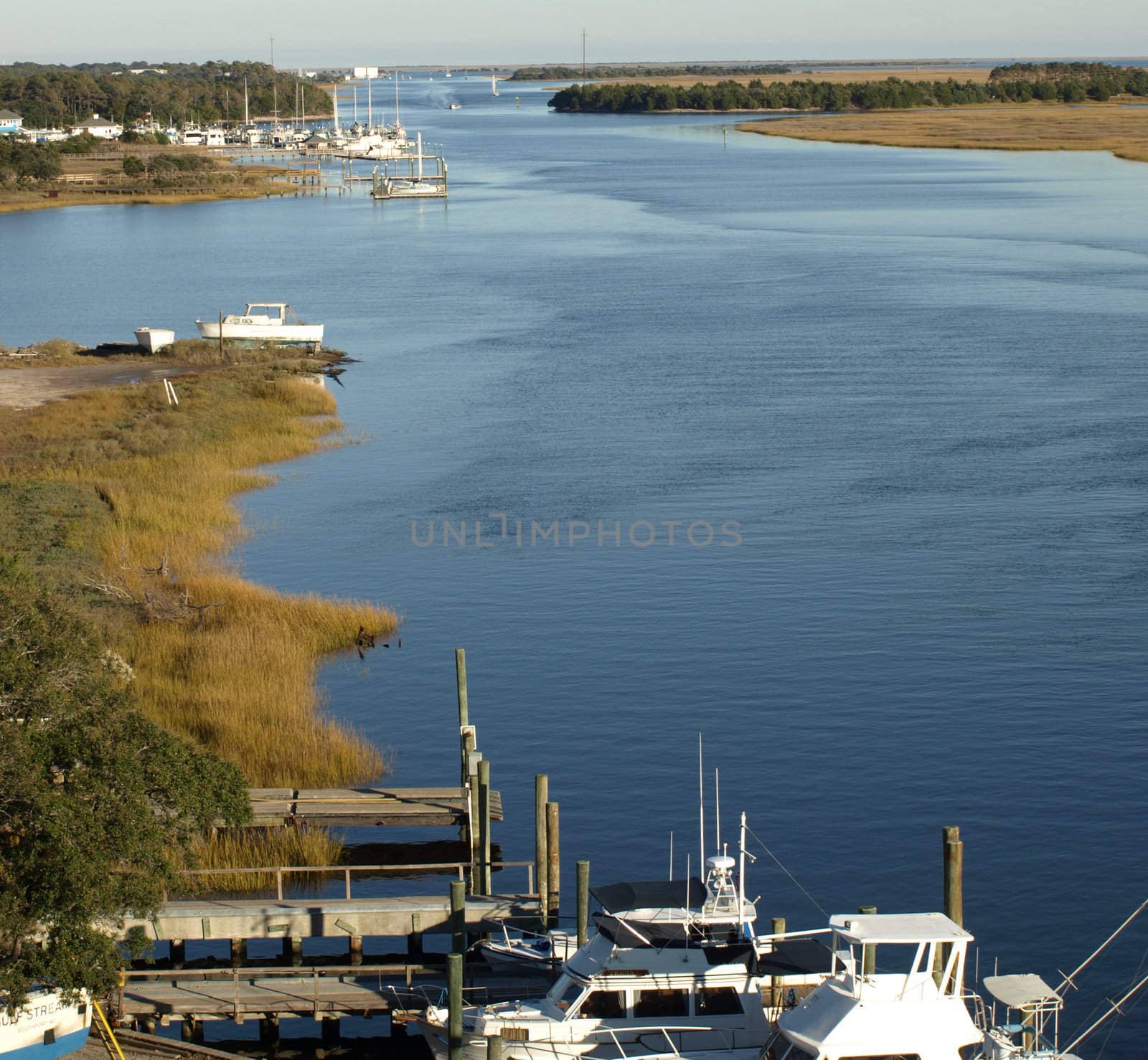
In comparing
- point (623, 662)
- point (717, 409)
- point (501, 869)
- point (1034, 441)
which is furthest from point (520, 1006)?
point (717, 409)

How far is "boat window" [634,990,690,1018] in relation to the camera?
65.5 ft

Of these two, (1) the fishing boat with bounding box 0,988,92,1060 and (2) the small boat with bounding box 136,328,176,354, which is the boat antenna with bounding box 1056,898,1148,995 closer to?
(1) the fishing boat with bounding box 0,988,92,1060

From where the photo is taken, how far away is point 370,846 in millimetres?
28750

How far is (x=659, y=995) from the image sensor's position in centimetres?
2008

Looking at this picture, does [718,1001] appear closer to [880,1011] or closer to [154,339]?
[880,1011]

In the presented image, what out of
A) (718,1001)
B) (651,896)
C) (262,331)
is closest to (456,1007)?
(718,1001)

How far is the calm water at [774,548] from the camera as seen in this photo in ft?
95.0

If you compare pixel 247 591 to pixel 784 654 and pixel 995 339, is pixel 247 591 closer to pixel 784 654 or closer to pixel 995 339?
pixel 784 654

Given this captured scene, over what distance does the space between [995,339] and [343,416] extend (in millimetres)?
31448

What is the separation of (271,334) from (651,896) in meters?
58.3

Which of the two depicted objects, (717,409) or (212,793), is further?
(717,409)

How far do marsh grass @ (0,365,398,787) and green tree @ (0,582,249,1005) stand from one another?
724 centimetres

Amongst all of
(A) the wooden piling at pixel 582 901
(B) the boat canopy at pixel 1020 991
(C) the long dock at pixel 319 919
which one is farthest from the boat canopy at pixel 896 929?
(C) the long dock at pixel 319 919

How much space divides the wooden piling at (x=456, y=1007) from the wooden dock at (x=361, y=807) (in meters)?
7.67
